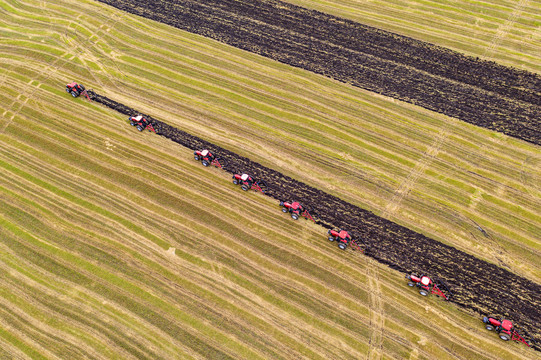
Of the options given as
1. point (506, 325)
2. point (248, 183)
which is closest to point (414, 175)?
point (506, 325)

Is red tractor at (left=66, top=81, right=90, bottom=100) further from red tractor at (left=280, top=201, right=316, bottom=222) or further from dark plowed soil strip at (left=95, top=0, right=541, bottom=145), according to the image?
red tractor at (left=280, top=201, right=316, bottom=222)

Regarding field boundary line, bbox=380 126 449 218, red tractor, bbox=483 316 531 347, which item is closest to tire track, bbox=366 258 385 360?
field boundary line, bbox=380 126 449 218

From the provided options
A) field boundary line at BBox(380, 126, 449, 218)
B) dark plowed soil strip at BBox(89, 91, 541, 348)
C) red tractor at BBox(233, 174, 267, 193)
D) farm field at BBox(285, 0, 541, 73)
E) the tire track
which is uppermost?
farm field at BBox(285, 0, 541, 73)

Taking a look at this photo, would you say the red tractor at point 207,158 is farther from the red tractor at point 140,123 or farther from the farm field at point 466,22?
the farm field at point 466,22

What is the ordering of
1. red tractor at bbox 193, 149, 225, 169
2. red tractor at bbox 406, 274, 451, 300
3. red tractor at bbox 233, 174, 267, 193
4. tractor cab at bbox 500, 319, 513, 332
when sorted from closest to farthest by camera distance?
1. tractor cab at bbox 500, 319, 513, 332
2. red tractor at bbox 406, 274, 451, 300
3. red tractor at bbox 233, 174, 267, 193
4. red tractor at bbox 193, 149, 225, 169

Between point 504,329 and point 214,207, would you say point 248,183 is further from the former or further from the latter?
point 504,329

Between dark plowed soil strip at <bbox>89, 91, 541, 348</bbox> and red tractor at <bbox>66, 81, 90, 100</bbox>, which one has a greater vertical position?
dark plowed soil strip at <bbox>89, 91, 541, 348</bbox>

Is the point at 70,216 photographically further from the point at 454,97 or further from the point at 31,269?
the point at 454,97
